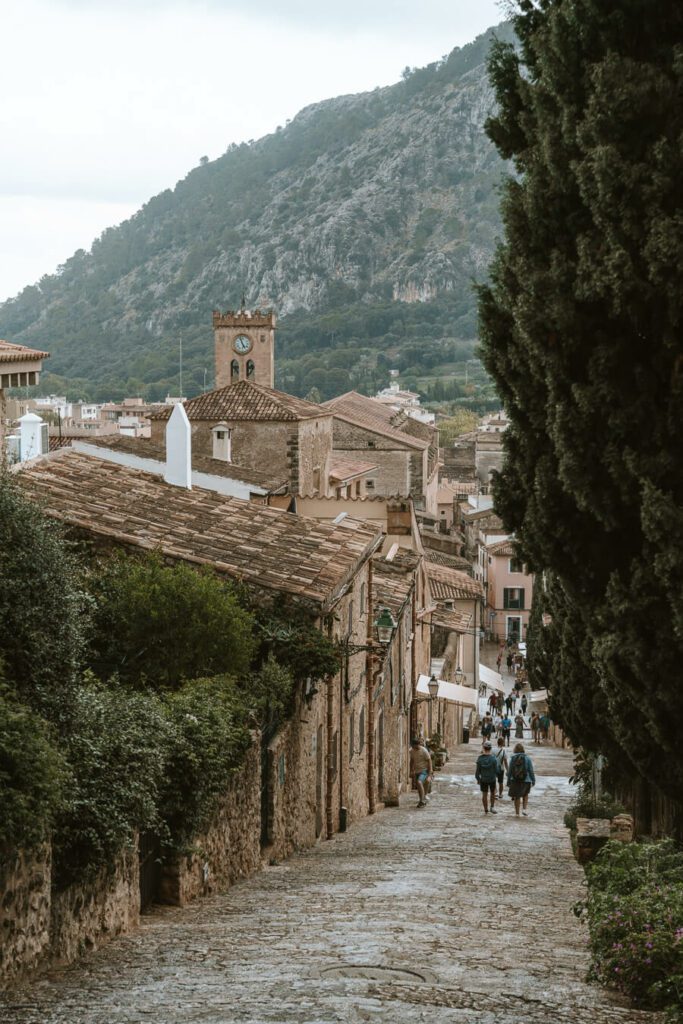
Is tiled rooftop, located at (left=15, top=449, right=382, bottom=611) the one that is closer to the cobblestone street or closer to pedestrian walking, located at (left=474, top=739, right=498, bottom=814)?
the cobblestone street

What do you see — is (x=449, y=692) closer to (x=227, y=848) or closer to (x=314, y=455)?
(x=314, y=455)

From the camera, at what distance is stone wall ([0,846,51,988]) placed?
724cm

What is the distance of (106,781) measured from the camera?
8773 mm

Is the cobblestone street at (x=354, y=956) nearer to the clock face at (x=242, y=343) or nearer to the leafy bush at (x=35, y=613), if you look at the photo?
the leafy bush at (x=35, y=613)

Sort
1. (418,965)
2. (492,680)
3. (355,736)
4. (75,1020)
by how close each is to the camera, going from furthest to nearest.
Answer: (492,680) < (355,736) < (418,965) < (75,1020)

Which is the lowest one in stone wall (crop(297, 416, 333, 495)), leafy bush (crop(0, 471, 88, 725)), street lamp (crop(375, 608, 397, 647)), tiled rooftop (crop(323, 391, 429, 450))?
street lamp (crop(375, 608, 397, 647))

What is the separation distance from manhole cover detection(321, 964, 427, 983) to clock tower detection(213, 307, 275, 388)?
7198 centimetres

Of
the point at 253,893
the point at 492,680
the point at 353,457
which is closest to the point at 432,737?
the point at 492,680

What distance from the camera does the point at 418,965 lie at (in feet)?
25.7

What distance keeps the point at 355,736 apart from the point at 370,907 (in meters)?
10.3

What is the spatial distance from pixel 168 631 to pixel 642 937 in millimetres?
6804

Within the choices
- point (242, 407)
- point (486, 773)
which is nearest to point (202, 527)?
point (486, 773)

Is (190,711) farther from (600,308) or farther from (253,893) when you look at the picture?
(600,308)

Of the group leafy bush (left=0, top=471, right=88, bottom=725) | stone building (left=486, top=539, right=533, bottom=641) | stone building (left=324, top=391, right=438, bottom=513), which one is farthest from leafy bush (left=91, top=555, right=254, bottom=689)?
stone building (left=486, top=539, right=533, bottom=641)
